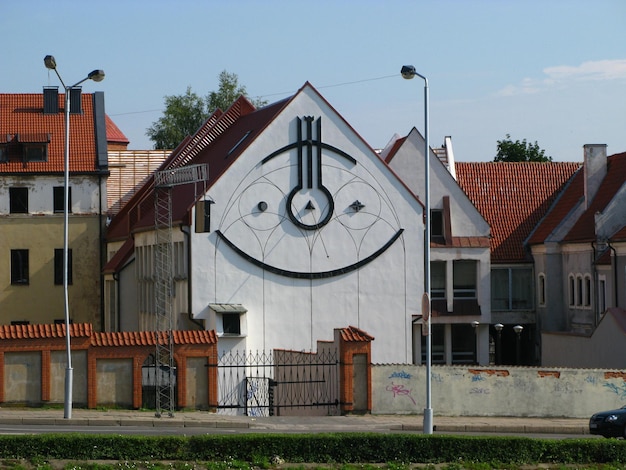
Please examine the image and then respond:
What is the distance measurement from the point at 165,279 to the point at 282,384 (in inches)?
355

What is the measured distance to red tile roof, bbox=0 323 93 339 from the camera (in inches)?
1529

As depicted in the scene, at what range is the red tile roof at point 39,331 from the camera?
3884 centimetres

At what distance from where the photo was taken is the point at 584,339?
5159 cm

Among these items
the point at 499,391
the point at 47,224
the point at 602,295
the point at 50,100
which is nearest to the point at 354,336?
the point at 499,391

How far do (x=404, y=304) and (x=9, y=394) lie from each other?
19.0 m

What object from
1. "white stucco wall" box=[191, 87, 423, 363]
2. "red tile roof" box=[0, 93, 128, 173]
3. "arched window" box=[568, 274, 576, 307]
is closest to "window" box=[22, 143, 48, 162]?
"red tile roof" box=[0, 93, 128, 173]

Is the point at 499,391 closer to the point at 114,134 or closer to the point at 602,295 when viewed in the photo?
the point at 602,295

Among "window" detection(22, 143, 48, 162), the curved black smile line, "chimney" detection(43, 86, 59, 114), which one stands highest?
"chimney" detection(43, 86, 59, 114)

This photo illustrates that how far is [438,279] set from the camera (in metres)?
58.8

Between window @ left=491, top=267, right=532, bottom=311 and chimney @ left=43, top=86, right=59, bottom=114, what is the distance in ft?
84.8

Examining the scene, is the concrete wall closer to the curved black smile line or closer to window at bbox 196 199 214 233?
the curved black smile line

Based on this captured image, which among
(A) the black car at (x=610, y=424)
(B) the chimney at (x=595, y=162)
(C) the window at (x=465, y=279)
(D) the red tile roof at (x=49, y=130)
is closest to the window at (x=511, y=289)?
(C) the window at (x=465, y=279)

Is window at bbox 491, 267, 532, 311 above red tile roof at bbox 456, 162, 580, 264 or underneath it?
underneath

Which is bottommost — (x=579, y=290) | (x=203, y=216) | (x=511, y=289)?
(x=579, y=290)
